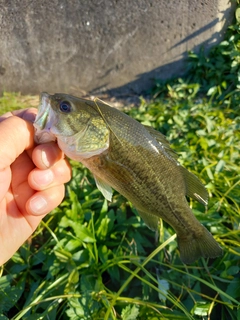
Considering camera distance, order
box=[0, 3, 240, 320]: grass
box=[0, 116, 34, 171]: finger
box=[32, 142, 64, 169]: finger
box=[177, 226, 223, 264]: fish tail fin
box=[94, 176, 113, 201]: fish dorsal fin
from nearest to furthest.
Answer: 1. box=[0, 116, 34, 171]: finger
2. box=[32, 142, 64, 169]: finger
3. box=[94, 176, 113, 201]: fish dorsal fin
4. box=[177, 226, 223, 264]: fish tail fin
5. box=[0, 3, 240, 320]: grass

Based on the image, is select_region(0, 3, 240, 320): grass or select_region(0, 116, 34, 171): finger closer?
select_region(0, 116, 34, 171): finger

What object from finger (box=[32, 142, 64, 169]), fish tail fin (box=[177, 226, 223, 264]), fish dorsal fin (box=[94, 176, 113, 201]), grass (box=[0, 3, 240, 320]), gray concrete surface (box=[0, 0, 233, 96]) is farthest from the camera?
gray concrete surface (box=[0, 0, 233, 96])

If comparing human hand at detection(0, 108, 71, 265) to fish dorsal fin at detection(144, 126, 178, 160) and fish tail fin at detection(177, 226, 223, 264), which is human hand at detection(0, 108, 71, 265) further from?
fish tail fin at detection(177, 226, 223, 264)

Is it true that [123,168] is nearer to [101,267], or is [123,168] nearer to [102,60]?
[101,267]

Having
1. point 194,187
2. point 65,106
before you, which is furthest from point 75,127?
point 194,187

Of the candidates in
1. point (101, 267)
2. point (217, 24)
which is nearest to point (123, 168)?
point (101, 267)

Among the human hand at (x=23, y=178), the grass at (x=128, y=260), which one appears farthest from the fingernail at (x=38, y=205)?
the grass at (x=128, y=260)

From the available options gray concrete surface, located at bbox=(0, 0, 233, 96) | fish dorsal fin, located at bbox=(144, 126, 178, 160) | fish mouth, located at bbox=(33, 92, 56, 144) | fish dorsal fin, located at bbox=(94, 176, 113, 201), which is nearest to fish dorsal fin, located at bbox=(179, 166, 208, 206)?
fish dorsal fin, located at bbox=(144, 126, 178, 160)
